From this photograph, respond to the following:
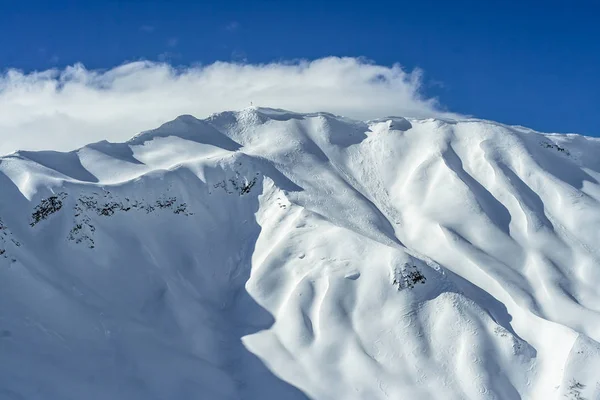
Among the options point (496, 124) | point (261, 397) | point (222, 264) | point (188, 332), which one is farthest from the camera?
point (496, 124)

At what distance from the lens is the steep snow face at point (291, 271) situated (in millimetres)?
61688

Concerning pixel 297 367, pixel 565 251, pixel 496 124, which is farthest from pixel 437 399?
pixel 496 124

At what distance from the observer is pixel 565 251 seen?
8088 cm

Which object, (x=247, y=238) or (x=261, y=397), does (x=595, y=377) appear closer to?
(x=261, y=397)

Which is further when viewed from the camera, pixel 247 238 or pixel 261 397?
pixel 247 238

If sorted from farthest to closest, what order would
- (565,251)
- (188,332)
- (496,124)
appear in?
(496,124) → (565,251) → (188,332)

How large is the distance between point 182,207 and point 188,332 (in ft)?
55.1

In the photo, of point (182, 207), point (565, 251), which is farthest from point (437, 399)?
point (182, 207)

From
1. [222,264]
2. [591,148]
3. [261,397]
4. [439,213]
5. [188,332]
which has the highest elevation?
[591,148]

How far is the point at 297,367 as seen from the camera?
63656mm

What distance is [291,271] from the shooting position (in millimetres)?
73062

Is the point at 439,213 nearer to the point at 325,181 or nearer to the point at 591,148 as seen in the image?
the point at 325,181

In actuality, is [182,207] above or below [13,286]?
above

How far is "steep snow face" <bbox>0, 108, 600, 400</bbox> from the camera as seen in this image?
6169 centimetres
